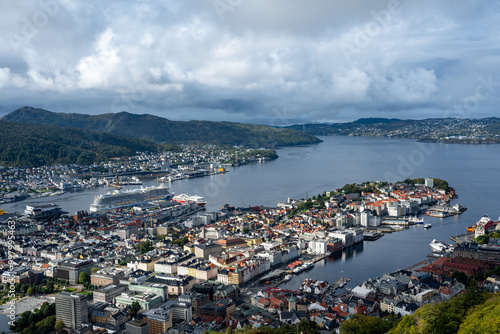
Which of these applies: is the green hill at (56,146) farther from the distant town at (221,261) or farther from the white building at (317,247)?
the white building at (317,247)

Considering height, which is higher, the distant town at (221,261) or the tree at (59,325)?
the distant town at (221,261)

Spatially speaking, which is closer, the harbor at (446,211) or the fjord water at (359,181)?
the fjord water at (359,181)

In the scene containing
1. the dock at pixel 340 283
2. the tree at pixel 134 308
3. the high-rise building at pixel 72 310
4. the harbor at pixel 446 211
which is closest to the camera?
the high-rise building at pixel 72 310

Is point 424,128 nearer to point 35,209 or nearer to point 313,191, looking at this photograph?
point 313,191

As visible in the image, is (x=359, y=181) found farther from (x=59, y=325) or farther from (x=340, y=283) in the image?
(x=59, y=325)

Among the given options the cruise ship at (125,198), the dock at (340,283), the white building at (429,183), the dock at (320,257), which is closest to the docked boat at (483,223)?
the dock at (320,257)

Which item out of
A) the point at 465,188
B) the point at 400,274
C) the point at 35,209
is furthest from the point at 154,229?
the point at 465,188
